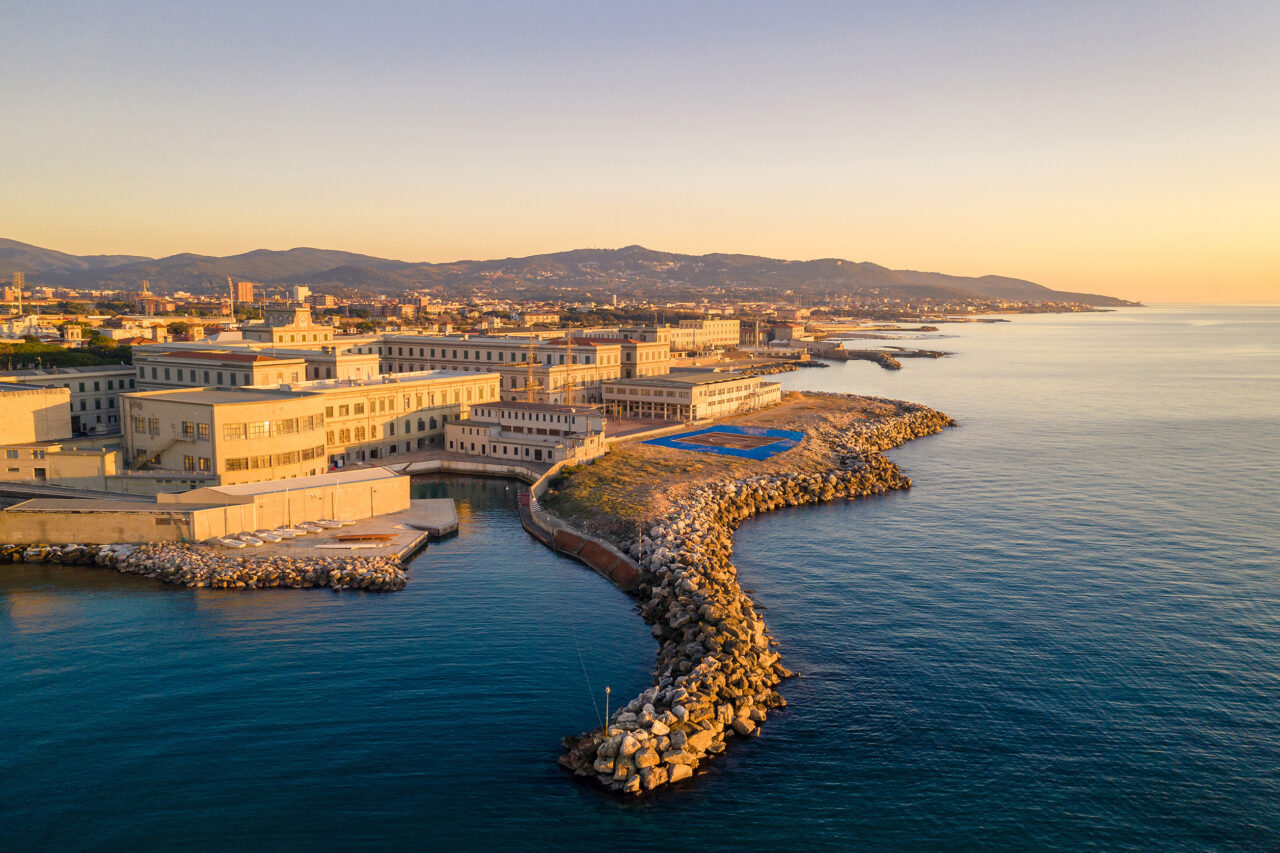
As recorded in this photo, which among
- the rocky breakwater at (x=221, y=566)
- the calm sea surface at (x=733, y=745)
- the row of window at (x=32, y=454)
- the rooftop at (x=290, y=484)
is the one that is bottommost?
the calm sea surface at (x=733, y=745)

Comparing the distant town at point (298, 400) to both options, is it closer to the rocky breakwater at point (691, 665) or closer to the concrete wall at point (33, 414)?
the concrete wall at point (33, 414)

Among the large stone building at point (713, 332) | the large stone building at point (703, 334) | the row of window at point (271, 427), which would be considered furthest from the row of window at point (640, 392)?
the large stone building at point (713, 332)

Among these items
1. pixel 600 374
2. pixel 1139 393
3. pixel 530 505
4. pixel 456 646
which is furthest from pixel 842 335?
pixel 456 646

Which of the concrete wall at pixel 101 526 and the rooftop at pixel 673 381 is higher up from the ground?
the rooftop at pixel 673 381

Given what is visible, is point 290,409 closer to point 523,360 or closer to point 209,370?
point 209,370

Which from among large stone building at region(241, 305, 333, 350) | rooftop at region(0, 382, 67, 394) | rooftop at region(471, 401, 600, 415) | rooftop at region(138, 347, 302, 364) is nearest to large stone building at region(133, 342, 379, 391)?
rooftop at region(138, 347, 302, 364)

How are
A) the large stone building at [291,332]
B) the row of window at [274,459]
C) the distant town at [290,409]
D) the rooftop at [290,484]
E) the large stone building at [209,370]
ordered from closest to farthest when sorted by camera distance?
the rooftop at [290,484] → the distant town at [290,409] → the row of window at [274,459] → the large stone building at [209,370] → the large stone building at [291,332]

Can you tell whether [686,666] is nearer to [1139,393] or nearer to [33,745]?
[33,745]
